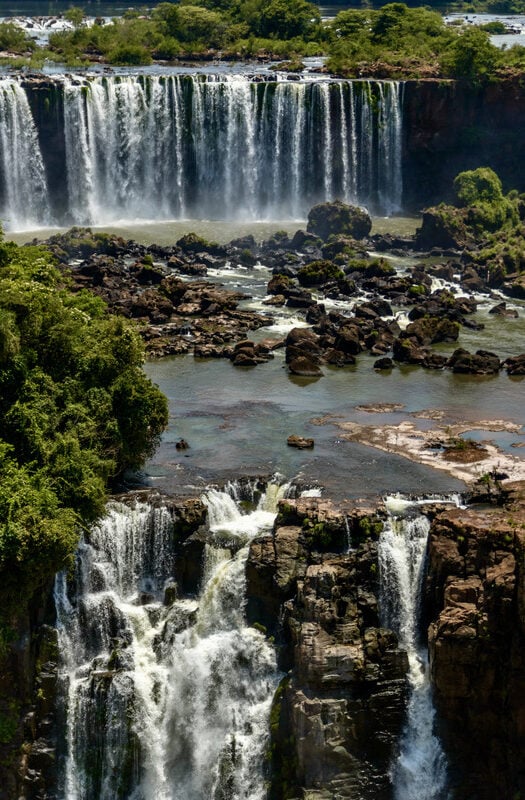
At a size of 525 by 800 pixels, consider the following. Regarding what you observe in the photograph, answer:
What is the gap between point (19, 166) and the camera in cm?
8531

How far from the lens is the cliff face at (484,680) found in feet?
110

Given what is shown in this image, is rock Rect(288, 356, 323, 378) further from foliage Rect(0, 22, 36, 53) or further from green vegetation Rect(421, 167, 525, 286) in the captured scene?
foliage Rect(0, 22, 36, 53)

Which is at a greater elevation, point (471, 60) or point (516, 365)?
point (471, 60)

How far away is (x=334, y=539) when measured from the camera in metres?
37.8

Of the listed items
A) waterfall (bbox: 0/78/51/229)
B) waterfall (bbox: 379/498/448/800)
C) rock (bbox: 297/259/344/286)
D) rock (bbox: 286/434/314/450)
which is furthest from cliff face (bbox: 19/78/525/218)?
waterfall (bbox: 379/498/448/800)

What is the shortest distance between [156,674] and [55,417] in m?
7.88

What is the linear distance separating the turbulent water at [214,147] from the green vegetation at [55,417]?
143 ft

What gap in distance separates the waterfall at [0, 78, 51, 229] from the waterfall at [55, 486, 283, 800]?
49918 millimetres

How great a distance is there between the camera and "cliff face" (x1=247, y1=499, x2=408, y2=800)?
33.8 meters

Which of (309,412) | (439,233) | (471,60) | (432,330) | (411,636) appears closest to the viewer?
(411,636)

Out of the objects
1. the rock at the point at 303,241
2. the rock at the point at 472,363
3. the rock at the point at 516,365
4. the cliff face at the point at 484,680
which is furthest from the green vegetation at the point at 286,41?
the cliff face at the point at 484,680

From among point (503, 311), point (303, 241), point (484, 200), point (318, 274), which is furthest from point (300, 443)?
point (484, 200)

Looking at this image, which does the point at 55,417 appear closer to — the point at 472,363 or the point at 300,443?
the point at 300,443

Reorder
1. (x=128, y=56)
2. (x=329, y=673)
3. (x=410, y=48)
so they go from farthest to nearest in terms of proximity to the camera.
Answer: (x=128, y=56) < (x=410, y=48) < (x=329, y=673)
